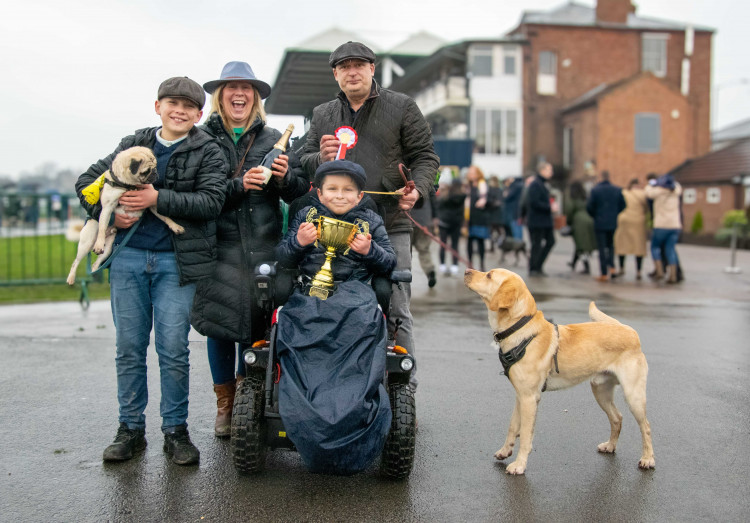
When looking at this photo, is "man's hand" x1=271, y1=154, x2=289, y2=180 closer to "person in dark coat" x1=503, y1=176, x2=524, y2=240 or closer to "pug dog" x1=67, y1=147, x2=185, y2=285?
"pug dog" x1=67, y1=147, x2=185, y2=285

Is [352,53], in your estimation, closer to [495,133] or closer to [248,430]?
[248,430]

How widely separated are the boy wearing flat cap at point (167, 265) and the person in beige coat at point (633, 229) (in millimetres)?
11596

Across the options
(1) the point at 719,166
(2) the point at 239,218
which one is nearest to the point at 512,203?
(2) the point at 239,218

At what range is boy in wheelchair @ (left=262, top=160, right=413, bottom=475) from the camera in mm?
3436

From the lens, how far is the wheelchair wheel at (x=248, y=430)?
147 inches

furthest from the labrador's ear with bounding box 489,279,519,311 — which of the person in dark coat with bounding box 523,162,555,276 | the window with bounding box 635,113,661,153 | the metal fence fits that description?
the window with bounding box 635,113,661,153

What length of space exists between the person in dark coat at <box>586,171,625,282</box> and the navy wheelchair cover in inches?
436

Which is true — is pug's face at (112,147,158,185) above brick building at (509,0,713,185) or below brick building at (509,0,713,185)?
below

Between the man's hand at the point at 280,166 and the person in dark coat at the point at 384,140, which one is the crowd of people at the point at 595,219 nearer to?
the person in dark coat at the point at 384,140

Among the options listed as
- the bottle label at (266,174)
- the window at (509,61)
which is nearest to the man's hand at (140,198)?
the bottle label at (266,174)

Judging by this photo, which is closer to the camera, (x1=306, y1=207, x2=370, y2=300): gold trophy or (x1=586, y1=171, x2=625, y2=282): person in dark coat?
(x1=306, y1=207, x2=370, y2=300): gold trophy

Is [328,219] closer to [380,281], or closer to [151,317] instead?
[380,281]

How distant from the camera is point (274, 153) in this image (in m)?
4.39

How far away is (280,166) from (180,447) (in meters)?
1.80
